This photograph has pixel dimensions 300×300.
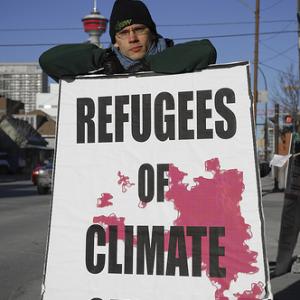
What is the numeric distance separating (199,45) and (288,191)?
3611 mm

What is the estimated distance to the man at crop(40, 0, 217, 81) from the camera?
263cm

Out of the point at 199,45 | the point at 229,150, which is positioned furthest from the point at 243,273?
the point at 199,45

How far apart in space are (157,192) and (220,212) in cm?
31

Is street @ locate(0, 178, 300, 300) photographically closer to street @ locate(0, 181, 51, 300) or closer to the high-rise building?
street @ locate(0, 181, 51, 300)

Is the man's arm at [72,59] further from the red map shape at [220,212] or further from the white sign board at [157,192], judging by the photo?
the red map shape at [220,212]

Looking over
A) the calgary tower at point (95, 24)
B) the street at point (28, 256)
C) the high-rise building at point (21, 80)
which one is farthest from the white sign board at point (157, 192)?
the high-rise building at point (21, 80)

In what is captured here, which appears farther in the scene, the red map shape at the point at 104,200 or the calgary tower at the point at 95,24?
the calgary tower at the point at 95,24

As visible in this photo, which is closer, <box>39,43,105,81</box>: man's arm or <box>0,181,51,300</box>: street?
<box>39,43,105,81</box>: man's arm

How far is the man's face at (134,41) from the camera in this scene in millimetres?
2965

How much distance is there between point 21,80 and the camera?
495ft

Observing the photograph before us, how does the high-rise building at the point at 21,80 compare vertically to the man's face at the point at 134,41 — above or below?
above

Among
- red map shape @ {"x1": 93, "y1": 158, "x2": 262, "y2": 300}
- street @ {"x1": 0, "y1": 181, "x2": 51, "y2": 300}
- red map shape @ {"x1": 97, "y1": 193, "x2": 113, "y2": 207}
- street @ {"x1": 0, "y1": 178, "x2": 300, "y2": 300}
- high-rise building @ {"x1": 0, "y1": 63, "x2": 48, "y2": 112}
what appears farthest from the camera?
high-rise building @ {"x1": 0, "y1": 63, "x2": 48, "y2": 112}

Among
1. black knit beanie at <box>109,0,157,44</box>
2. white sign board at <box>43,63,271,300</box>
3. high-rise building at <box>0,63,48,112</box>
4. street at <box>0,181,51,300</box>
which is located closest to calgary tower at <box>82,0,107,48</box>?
street at <box>0,181,51,300</box>

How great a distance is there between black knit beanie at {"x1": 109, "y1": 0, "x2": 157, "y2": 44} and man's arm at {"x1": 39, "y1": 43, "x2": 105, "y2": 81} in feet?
0.84
